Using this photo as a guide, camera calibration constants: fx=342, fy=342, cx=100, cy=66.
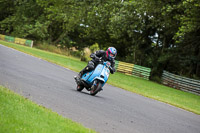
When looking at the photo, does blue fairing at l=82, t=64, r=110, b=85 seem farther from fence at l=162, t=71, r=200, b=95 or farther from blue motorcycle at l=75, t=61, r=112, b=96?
fence at l=162, t=71, r=200, b=95

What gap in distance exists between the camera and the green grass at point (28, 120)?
4820mm

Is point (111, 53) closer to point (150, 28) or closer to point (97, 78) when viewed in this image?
point (97, 78)

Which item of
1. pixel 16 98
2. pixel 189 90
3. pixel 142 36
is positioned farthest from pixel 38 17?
pixel 16 98

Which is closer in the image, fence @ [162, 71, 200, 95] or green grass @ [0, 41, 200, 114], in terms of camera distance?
green grass @ [0, 41, 200, 114]

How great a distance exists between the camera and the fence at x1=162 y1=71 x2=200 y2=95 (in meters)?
30.3

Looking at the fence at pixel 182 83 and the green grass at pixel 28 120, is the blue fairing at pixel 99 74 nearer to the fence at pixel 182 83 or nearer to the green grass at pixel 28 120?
the green grass at pixel 28 120

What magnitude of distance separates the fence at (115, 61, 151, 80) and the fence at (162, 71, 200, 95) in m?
1.83

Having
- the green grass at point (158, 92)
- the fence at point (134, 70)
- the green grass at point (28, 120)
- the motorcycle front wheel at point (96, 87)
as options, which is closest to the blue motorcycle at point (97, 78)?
the motorcycle front wheel at point (96, 87)

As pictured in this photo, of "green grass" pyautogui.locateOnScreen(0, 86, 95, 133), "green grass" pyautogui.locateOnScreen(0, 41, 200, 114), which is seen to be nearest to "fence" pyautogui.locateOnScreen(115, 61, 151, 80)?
"green grass" pyautogui.locateOnScreen(0, 41, 200, 114)

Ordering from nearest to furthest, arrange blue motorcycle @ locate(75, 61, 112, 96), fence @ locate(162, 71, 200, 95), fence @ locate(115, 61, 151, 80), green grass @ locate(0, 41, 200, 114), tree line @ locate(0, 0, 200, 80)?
blue motorcycle @ locate(75, 61, 112, 96) < green grass @ locate(0, 41, 200, 114) < tree line @ locate(0, 0, 200, 80) < fence @ locate(162, 71, 200, 95) < fence @ locate(115, 61, 151, 80)

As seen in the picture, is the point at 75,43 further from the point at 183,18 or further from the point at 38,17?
the point at 183,18

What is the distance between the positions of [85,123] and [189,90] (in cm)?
2574

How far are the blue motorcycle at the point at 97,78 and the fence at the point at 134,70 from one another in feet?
79.0

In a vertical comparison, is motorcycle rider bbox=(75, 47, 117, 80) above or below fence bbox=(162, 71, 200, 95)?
above
